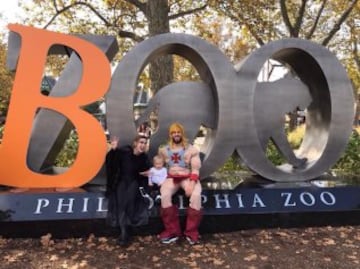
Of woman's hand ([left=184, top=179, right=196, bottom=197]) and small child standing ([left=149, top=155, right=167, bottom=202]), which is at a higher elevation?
small child standing ([left=149, top=155, right=167, bottom=202])

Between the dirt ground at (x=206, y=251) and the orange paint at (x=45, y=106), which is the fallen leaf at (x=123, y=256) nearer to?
the dirt ground at (x=206, y=251)

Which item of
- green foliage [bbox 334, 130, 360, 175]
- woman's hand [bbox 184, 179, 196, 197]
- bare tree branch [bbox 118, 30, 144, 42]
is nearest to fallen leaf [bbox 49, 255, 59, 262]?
woman's hand [bbox 184, 179, 196, 197]

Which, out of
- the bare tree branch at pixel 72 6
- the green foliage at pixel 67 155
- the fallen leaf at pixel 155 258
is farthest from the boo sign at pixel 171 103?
the bare tree branch at pixel 72 6

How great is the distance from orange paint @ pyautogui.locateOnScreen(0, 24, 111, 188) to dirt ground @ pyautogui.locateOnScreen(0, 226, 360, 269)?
0.99m

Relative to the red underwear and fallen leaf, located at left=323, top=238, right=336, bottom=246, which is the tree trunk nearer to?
the red underwear

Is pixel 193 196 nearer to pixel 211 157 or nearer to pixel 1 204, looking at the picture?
pixel 211 157

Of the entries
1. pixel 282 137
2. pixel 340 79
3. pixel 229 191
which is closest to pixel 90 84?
pixel 229 191

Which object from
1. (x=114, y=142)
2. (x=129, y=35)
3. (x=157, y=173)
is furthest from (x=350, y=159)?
(x=129, y=35)

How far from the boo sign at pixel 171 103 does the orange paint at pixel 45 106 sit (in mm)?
13

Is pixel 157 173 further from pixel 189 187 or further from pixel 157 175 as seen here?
pixel 189 187

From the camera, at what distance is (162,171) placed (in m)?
5.47

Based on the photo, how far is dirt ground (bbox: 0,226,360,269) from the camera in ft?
14.7

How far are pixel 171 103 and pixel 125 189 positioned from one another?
1581 millimetres

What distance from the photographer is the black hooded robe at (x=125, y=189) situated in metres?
5.11
